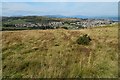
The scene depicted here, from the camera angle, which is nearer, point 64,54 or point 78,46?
point 64,54

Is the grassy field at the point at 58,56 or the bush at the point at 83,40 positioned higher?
the bush at the point at 83,40

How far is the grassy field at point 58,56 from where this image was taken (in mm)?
21656

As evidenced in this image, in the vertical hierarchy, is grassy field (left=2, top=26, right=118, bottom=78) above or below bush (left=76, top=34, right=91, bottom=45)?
below

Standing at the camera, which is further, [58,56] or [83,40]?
[83,40]

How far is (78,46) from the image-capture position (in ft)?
90.4

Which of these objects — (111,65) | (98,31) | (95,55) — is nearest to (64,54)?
(95,55)

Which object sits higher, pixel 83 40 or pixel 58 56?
pixel 83 40

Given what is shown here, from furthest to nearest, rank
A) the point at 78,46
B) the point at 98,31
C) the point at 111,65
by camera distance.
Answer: the point at 98,31
the point at 78,46
the point at 111,65

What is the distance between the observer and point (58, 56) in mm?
24969

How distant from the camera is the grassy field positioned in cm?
2166

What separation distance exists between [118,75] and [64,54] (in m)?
6.76

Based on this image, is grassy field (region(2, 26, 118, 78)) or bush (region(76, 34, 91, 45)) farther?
bush (region(76, 34, 91, 45))

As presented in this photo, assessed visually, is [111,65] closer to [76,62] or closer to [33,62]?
[76,62]

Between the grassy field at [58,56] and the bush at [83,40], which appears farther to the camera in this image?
the bush at [83,40]
